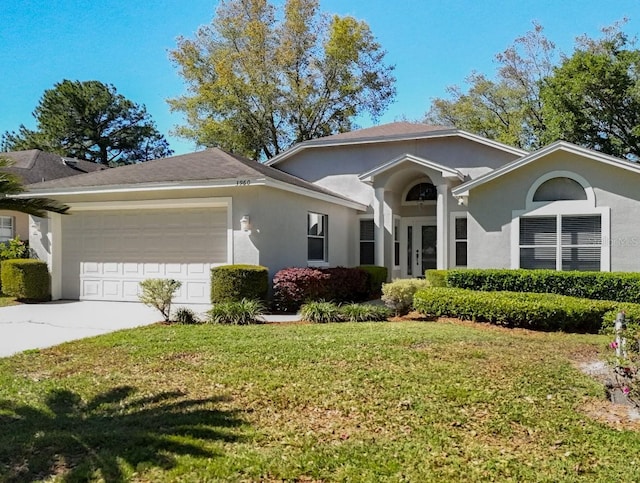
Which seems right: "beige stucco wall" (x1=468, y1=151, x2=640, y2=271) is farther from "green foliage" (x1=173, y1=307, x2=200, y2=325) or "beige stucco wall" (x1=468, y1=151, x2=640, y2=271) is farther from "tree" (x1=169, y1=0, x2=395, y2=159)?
"tree" (x1=169, y1=0, x2=395, y2=159)

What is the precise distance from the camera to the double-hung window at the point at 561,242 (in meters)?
13.3

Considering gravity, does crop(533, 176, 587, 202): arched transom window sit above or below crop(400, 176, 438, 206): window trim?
below

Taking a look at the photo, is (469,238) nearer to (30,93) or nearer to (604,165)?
(604,165)

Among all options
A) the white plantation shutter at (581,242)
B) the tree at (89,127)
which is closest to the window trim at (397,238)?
the white plantation shutter at (581,242)

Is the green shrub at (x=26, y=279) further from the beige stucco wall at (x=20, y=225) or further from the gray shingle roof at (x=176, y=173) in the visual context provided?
the beige stucco wall at (x=20, y=225)

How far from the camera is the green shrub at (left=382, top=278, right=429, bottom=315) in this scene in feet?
41.6

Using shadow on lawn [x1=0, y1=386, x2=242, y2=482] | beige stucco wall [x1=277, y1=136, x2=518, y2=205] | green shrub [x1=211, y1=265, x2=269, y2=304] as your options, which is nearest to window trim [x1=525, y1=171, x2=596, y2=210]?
beige stucco wall [x1=277, y1=136, x2=518, y2=205]

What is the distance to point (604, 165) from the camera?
43.4 feet

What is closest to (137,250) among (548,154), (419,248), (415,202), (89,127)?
(415,202)

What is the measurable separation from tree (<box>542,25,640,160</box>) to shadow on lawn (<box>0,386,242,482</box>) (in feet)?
75.8

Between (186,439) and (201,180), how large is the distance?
30.7 feet

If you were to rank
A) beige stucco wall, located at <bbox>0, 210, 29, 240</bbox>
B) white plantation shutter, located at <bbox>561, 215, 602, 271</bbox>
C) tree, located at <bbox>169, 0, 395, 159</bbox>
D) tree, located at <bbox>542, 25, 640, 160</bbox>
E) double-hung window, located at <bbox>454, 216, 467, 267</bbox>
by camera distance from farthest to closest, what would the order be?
tree, located at <bbox>169, 0, 395, 159</bbox> → tree, located at <bbox>542, 25, 640, 160</bbox> → beige stucco wall, located at <bbox>0, 210, 29, 240</bbox> → double-hung window, located at <bbox>454, 216, 467, 267</bbox> → white plantation shutter, located at <bbox>561, 215, 602, 271</bbox>

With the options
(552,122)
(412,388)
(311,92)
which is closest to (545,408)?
(412,388)

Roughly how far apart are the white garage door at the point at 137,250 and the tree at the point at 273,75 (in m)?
17.2
